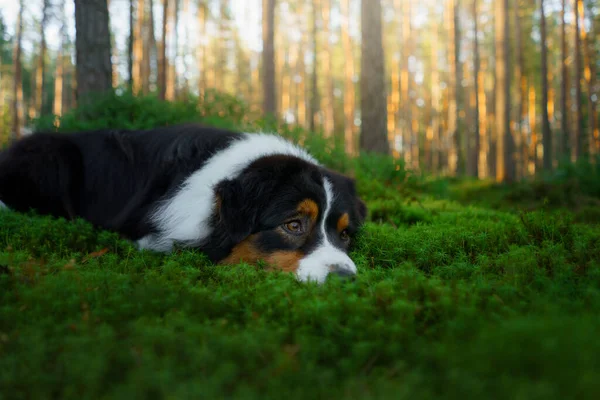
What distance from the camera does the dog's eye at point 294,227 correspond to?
400cm

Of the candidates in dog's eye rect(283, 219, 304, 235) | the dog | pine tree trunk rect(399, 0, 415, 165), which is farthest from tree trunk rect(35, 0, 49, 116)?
dog's eye rect(283, 219, 304, 235)

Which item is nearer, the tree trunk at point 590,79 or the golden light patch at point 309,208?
the golden light patch at point 309,208

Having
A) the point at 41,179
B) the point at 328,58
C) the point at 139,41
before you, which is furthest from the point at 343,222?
the point at 328,58

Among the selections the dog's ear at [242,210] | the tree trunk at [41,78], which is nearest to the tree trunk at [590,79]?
the dog's ear at [242,210]

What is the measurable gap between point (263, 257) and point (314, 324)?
5.27ft

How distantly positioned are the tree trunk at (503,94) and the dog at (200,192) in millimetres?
17936

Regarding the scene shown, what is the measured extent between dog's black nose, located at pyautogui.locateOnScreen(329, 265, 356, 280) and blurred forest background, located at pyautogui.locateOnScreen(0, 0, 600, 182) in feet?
20.5

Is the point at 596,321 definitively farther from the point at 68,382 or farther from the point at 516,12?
the point at 516,12

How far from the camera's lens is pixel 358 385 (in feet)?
5.82

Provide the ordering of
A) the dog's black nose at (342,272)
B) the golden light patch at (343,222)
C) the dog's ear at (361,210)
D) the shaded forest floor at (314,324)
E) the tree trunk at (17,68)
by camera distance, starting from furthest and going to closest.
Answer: the tree trunk at (17,68), the dog's ear at (361,210), the golden light patch at (343,222), the dog's black nose at (342,272), the shaded forest floor at (314,324)

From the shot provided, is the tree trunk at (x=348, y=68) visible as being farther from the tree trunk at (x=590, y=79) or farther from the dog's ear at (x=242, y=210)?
the dog's ear at (x=242, y=210)

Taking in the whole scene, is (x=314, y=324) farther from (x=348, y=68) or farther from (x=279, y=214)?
(x=348, y=68)

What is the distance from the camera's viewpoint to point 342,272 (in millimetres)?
3412

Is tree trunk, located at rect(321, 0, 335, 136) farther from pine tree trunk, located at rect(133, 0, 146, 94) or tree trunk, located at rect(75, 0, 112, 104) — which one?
tree trunk, located at rect(75, 0, 112, 104)
